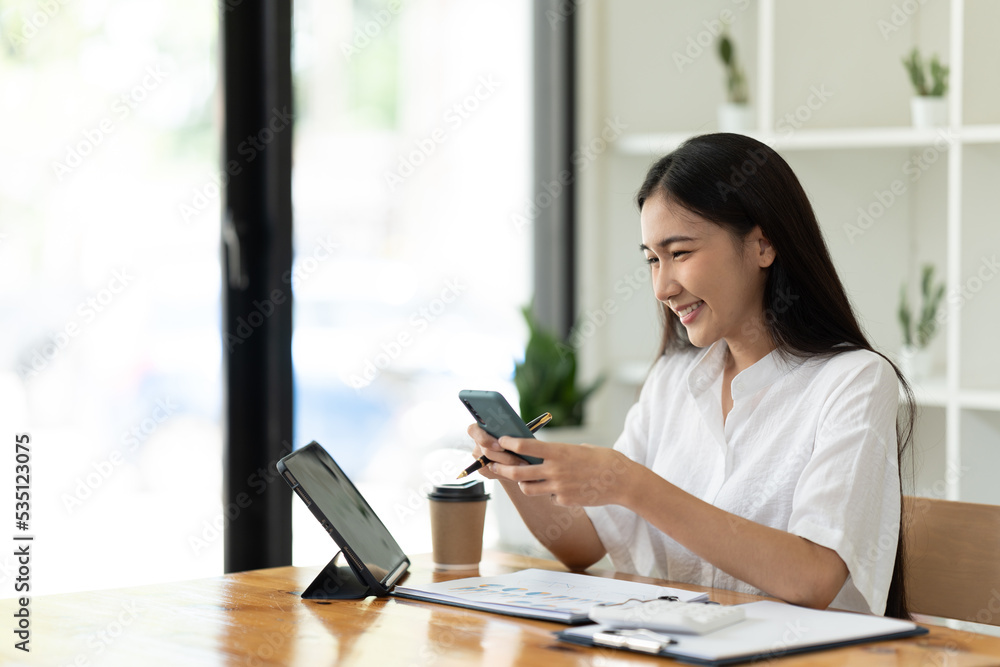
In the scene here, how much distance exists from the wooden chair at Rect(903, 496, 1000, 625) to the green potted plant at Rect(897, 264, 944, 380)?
1.27 meters

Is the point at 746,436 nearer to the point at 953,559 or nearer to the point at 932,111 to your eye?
the point at 953,559

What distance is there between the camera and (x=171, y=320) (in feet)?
9.70

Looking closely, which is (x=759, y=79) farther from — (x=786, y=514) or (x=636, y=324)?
(x=786, y=514)

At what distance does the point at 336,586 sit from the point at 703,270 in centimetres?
76

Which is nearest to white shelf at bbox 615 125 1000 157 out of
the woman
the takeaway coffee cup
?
the woman

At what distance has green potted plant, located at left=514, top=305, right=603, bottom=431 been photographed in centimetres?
337

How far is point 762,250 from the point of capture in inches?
70.1

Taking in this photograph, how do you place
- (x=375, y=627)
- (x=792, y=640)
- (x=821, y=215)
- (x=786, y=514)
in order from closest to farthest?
(x=792, y=640), (x=375, y=627), (x=786, y=514), (x=821, y=215)

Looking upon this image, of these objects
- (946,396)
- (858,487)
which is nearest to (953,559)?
(858,487)

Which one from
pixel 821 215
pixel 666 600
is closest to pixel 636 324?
pixel 821 215

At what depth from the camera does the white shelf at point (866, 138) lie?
9.16 feet

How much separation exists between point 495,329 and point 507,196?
467 mm

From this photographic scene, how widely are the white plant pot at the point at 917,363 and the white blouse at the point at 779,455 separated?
4.02 feet

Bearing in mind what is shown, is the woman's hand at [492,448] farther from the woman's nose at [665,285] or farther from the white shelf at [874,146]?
the white shelf at [874,146]
